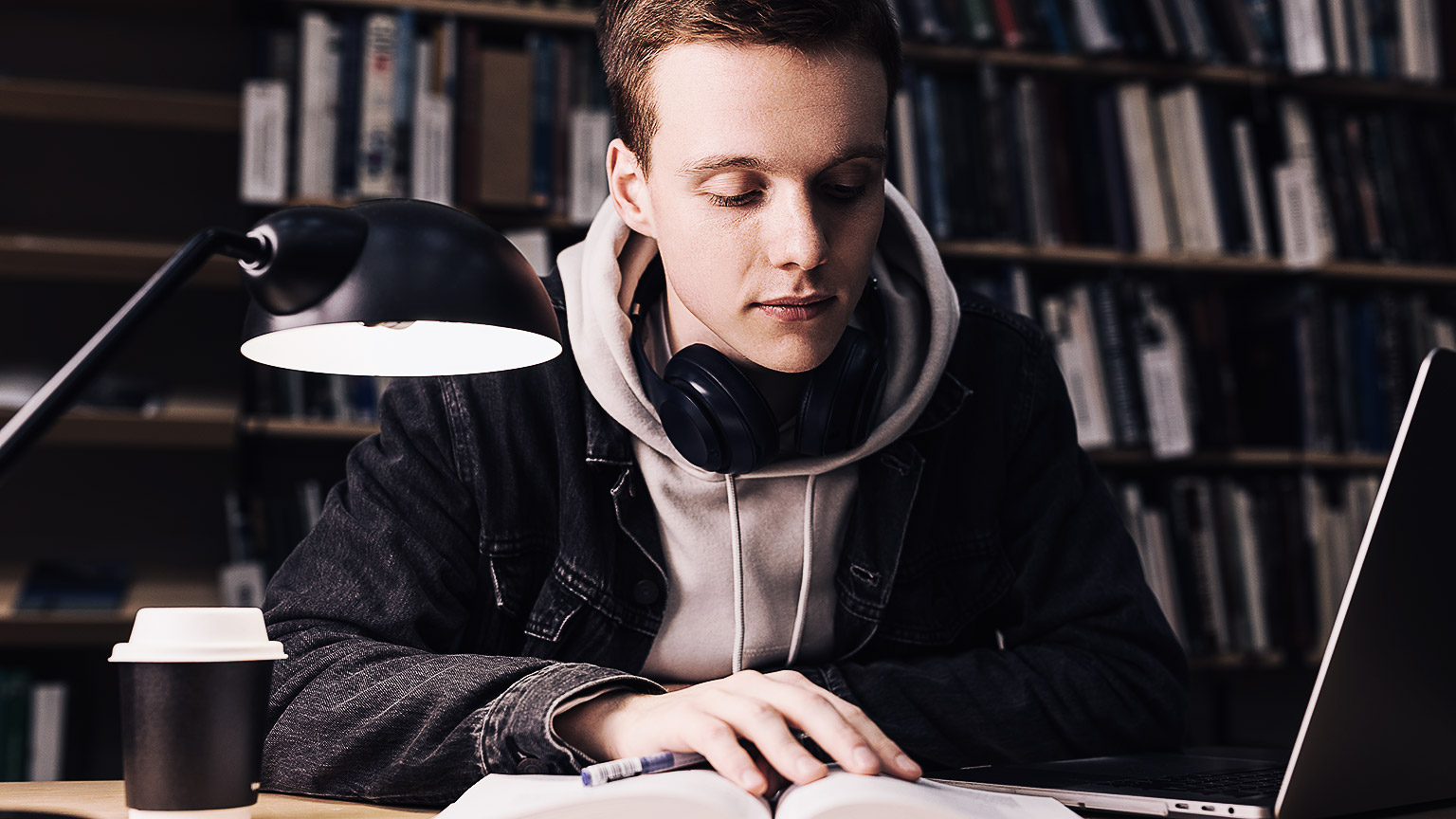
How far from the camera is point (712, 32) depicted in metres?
0.94

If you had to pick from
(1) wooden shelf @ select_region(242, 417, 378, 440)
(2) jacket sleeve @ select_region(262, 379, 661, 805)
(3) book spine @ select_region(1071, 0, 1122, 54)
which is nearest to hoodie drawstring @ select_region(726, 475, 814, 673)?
(2) jacket sleeve @ select_region(262, 379, 661, 805)

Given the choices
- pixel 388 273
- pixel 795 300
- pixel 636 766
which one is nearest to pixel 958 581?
pixel 795 300

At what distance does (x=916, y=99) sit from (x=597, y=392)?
1486 mm

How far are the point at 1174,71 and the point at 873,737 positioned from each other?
2198mm

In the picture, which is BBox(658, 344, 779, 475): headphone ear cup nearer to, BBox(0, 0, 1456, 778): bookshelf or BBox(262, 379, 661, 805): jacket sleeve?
BBox(262, 379, 661, 805): jacket sleeve

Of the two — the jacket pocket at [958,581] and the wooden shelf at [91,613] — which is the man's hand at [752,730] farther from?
the wooden shelf at [91,613]

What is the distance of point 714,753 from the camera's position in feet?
2.06

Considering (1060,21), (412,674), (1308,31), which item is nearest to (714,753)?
(412,674)

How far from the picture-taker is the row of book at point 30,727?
2.00 meters

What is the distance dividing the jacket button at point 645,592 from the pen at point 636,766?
395 millimetres

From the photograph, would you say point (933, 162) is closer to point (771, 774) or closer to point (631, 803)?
point (771, 774)

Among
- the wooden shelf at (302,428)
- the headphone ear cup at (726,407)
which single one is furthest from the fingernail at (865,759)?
the wooden shelf at (302,428)

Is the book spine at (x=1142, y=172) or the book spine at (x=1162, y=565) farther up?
the book spine at (x=1142, y=172)

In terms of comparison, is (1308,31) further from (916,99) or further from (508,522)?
(508,522)
